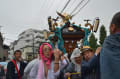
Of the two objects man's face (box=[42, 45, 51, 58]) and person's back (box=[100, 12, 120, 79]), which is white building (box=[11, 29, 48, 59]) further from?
person's back (box=[100, 12, 120, 79])

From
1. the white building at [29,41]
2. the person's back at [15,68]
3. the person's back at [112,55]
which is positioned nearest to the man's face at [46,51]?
the person's back at [112,55]

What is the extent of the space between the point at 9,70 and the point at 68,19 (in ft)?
18.4

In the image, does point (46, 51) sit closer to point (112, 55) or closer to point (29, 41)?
point (112, 55)

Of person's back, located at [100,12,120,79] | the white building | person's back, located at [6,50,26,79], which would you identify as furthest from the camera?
the white building

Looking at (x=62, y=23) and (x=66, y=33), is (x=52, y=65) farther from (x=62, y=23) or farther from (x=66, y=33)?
(x=62, y=23)

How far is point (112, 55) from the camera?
5.14 ft

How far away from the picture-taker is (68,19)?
31.7 ft

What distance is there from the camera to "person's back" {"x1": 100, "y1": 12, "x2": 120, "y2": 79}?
1.53 meters

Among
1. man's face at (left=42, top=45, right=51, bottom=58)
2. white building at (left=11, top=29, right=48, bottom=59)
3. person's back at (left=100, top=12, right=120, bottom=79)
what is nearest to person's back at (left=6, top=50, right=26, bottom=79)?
man's face at (left=42, top=45, right=51, bottom=58)

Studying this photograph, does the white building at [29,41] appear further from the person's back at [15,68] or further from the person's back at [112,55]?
the person's back at [112,55]

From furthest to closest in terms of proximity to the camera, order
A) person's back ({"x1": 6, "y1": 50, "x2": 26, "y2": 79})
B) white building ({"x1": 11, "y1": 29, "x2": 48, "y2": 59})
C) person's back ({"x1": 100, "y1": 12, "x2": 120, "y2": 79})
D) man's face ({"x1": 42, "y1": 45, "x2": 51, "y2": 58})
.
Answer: white building ({"x1": 11, "y1": 29, "x2": 48, "y2": 59})
person's back ({"x1": 6, "y1": 50, "x2": 26, "y2": 79})
man's face ({"x1": 42, "y1": 45, "x2": 51, "y2": 58})
person's back ({"x1": 100, "y1": 12, "x2": 120, "y2": 79})

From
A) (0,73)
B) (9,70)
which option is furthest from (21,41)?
(9,70)

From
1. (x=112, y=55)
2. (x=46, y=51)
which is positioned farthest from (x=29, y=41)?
(x=112, y=55)

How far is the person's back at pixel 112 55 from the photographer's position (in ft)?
5.03
